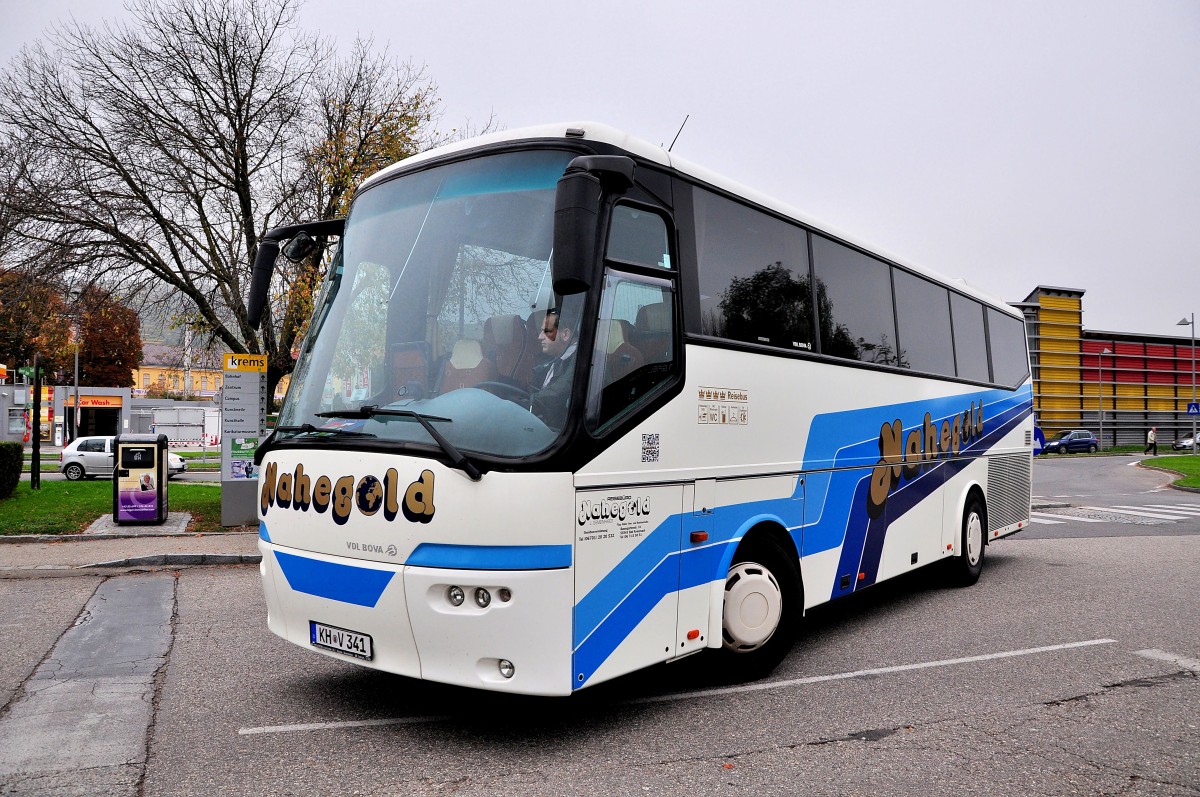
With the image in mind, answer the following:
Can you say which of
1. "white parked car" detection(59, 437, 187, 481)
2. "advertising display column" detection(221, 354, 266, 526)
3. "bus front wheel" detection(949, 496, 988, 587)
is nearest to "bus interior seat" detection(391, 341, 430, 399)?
"bus front wheel" detection(949, 496, 988, 587)

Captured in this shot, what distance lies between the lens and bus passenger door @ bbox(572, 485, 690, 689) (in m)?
4.38

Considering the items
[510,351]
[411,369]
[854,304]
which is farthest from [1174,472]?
[411,369]

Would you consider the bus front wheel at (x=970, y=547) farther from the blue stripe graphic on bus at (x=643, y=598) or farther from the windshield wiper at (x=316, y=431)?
the windshield wiper at (x=316, y=431)

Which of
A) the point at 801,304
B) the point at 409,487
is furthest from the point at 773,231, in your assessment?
the point at 409,487

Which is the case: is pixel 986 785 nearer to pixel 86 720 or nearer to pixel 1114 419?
pixel 86 720

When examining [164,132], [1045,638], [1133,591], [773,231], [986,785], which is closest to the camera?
[986,785]

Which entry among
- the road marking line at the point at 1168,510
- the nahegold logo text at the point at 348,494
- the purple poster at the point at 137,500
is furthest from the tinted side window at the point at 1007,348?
the purple poster at the point at 137,500

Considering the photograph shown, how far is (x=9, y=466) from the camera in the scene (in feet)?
54.6

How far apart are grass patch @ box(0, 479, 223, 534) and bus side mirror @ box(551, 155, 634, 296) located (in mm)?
11631

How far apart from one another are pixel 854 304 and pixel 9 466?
53.0ft

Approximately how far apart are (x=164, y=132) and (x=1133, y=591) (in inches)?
615

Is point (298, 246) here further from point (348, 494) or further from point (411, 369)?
point (348, 494)

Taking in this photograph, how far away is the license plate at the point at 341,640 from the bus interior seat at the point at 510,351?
1534mm

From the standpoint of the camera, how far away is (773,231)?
6445 millimetres
